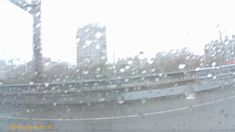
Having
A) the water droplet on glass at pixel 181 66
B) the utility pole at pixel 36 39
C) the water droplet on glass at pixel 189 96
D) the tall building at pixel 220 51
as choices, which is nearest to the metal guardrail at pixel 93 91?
the water droplet on glass at pixel 189 96

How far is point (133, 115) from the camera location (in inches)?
262

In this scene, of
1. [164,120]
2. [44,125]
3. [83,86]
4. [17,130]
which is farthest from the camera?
[83,86]

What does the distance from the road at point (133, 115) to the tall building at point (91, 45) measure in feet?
15.1

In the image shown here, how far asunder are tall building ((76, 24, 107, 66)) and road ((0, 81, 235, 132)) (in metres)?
4.60

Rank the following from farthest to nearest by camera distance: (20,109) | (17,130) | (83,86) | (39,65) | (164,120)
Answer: (39,65) < (83,86) < (20,109) < (164,120) < (17,130)

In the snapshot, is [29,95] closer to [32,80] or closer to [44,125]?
[32,80]

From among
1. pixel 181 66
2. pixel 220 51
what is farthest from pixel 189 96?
pixel 220 51

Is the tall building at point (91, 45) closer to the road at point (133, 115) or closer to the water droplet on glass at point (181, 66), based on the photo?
the water droplet on glass at point (181, 66)

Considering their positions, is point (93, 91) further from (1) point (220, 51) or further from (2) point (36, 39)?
(1) point (220, 51)

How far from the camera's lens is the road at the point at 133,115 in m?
5.46

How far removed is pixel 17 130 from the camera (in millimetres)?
4953

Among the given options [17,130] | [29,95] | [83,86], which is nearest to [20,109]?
[29,95]

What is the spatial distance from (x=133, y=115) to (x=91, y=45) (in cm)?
728

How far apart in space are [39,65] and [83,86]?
1.75 meters
